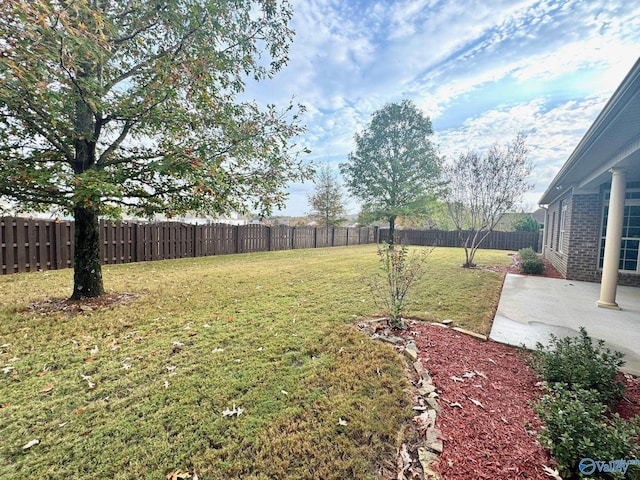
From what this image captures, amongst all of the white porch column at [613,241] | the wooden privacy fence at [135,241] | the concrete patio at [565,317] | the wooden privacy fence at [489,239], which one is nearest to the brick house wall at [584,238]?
the concrete patio at [565,317]

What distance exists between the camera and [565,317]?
4805 mm

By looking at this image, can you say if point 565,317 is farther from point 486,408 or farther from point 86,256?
point 86,256

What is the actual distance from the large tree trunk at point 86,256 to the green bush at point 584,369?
693 centimetres

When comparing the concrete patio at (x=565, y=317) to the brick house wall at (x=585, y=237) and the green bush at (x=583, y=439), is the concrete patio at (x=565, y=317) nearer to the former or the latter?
the brick house wall at (x=585, y=237)

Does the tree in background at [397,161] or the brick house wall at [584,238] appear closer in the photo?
the brick house wall at [584,238]

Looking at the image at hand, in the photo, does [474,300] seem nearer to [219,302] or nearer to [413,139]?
[219,302]

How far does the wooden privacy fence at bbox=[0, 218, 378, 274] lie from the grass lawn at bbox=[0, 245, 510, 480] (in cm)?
341

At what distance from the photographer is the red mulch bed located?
1785 mm

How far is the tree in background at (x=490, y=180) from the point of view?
30.1 feet

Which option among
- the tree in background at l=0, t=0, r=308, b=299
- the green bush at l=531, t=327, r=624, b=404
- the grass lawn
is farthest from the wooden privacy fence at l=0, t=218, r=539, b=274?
the green bush at l=531, t=327, r=624, b=404

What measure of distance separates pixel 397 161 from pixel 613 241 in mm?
11843

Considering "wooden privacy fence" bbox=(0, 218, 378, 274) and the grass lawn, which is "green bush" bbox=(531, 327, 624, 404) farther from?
"wooden privacy fence" bbox=(0, 218, 378, 274)

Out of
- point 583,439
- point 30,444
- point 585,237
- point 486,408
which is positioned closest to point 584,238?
point 585,237
